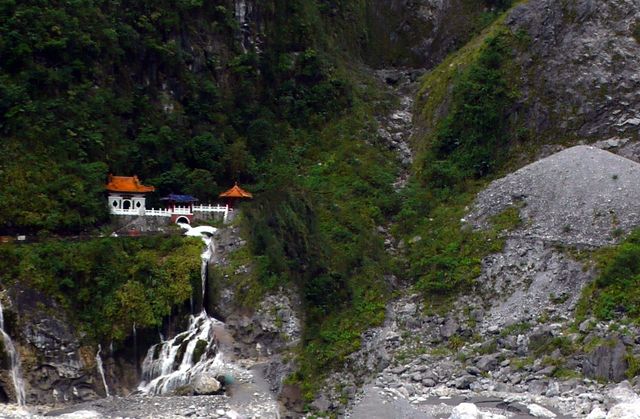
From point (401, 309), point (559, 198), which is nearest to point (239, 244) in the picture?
point (401, 309)

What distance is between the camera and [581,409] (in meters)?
35.9

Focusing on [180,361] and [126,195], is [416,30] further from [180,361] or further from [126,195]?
[180,361]

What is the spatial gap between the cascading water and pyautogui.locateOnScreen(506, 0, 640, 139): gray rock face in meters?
26.1

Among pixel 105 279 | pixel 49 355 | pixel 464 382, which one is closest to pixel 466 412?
pixel 464 382

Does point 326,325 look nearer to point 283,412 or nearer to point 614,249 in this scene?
point 283,412

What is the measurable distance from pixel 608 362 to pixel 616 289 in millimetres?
4899

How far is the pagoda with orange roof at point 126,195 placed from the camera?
51219 mm

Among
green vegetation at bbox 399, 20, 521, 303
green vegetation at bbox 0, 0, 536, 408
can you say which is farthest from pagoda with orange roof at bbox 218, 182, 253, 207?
green vegetation at bbox 399, 20, 521, 303

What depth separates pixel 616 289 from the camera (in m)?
42.0

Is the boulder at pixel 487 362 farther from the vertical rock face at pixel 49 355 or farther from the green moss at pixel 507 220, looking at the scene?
the vertical rock face at pixel 49 355

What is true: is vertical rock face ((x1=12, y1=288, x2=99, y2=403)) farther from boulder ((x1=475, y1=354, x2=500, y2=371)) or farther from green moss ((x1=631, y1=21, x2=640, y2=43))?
green moss ((x1=631, y1=21, x2=640, y2=43))

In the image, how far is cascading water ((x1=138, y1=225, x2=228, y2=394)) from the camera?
4200 centimetres

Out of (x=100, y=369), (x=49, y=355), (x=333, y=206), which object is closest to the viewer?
(x=49, y=355)

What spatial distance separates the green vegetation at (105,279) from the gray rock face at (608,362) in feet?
63.2
